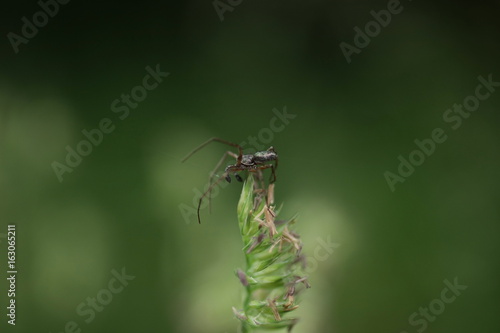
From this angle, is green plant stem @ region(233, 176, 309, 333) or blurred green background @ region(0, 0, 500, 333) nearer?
green plant stem @ region(233, 176, 309, 333)

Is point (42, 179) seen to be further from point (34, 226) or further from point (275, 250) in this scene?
point (275, 250)

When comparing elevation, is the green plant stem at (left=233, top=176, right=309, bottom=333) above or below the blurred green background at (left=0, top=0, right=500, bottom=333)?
below

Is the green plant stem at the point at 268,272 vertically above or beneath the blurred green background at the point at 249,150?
beneath

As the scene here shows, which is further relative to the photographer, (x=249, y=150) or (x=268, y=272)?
(x=249, y=150)

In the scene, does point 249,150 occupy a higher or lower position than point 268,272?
higher

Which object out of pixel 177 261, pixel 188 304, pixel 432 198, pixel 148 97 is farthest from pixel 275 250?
pixel 432 198

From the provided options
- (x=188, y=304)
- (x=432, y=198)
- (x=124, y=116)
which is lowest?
(x=432, y=198)

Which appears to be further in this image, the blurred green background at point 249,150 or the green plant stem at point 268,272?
the blurred green background at point 249,150

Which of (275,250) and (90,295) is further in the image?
(90,295)
